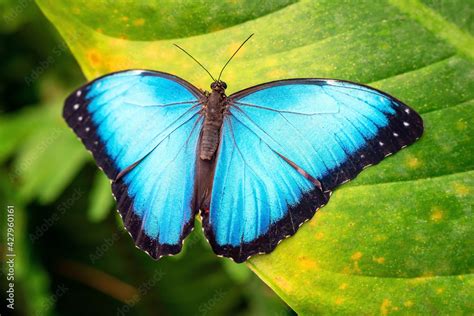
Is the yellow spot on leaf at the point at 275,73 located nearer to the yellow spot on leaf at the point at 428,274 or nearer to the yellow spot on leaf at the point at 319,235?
the yellow spot on leaf at the point at 319,235

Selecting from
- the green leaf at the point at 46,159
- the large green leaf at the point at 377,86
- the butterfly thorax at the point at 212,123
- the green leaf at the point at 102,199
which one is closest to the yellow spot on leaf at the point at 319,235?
Answer: the large green leaf at the point at 377,86

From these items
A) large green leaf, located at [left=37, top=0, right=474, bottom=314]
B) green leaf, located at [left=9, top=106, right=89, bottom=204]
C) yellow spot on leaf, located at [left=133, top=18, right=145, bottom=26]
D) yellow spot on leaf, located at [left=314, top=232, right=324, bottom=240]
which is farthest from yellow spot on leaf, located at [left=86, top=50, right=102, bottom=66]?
green leaf, located at [left=9, top=106, right=89, bottom=204]

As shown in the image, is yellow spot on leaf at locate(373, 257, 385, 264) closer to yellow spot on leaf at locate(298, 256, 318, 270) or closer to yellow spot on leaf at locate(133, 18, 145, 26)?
yellow spot on leaf at locate(298, 256, 318, 270)

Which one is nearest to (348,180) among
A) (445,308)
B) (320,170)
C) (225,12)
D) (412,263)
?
(320,170)

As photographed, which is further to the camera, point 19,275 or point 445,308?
point 19,275

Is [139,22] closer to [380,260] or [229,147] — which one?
[229,147]

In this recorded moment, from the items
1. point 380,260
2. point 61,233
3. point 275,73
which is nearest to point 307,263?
point 380,260

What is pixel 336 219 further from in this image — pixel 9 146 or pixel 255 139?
pixel 9 146
